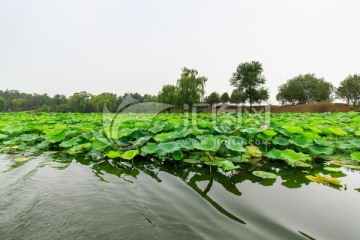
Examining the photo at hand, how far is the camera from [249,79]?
32.4 m

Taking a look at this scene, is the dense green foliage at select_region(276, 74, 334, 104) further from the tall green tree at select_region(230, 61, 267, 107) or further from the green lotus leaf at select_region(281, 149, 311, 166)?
the green lotus leaf at select_region(281, 149, 311, 166)

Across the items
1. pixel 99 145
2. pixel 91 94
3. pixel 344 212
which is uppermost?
pixel 91 94

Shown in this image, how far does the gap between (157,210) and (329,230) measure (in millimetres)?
955

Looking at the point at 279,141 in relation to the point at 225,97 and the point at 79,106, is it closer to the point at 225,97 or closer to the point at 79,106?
the point at 225,97

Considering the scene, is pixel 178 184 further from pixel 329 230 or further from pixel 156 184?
pixel 329 230

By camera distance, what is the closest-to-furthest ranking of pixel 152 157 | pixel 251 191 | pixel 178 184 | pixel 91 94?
pixel 251 191 → pixel 178 184 → pixel 152 157 → pixel 91 94

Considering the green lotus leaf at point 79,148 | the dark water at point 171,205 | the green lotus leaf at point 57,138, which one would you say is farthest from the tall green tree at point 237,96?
the dark water at point 171,205

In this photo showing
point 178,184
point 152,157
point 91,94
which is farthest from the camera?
point 91,94

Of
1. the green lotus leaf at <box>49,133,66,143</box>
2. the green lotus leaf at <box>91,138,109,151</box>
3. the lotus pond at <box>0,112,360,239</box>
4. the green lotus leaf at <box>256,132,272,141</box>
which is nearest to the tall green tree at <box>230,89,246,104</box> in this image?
the lotus pond at <box>0,112,360,239</box>

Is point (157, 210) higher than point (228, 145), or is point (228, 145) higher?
point (228, 145)

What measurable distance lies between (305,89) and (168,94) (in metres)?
23.6

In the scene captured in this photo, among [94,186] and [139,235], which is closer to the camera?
[139,235]

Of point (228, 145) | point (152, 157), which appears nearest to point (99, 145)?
point (152, 157)

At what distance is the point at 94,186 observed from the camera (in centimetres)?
191
